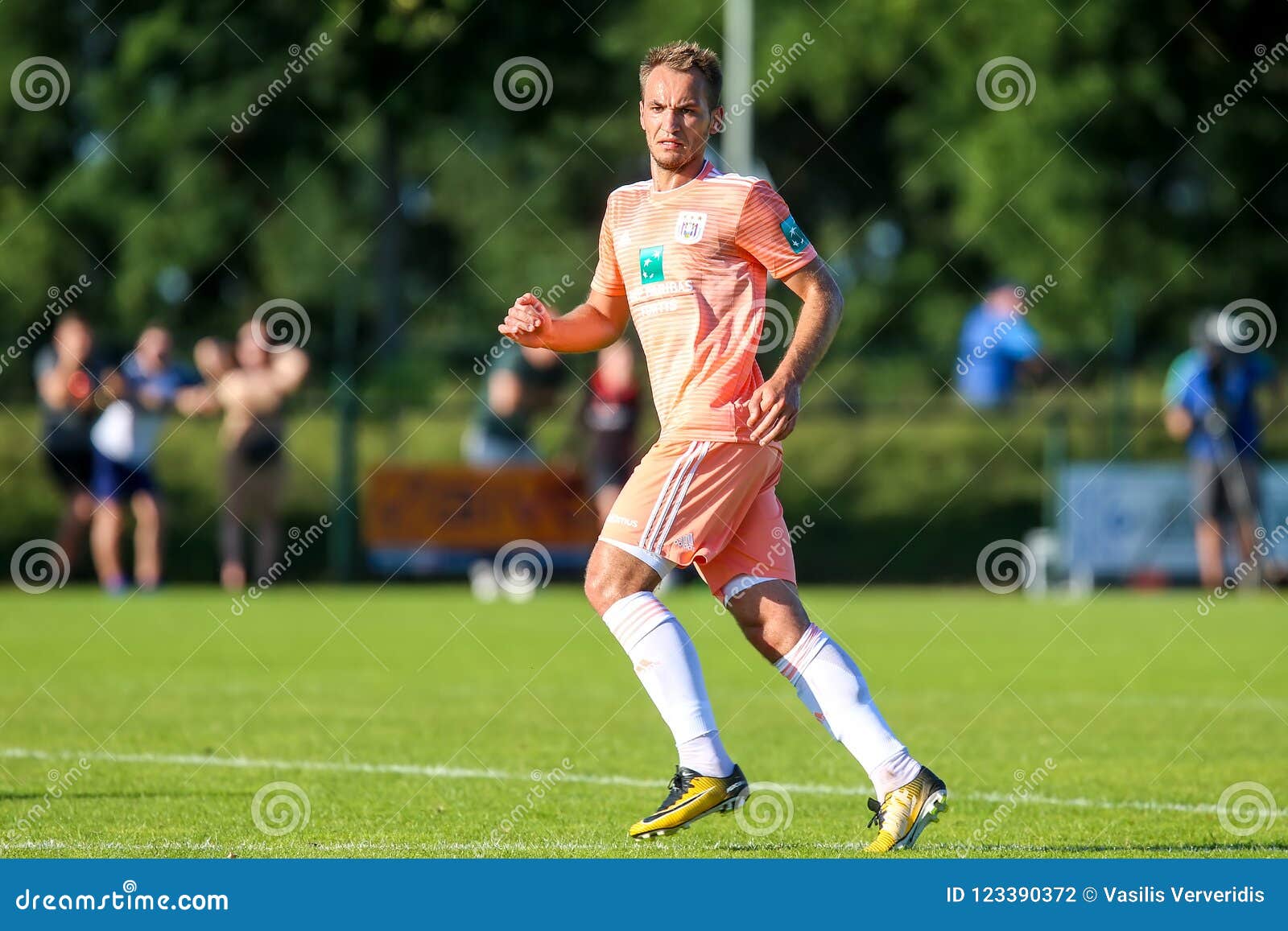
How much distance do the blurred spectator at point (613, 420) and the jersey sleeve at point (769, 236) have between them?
12700 mm

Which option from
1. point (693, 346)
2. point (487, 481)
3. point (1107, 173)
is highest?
point (1107, 173)

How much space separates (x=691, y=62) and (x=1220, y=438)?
14557mm

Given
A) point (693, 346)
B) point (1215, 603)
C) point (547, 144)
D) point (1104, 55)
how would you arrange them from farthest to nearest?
point (547, 144), point (1104, 55), point (1215, 603), point (693, 346)

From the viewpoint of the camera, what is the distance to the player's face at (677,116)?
5562 mm

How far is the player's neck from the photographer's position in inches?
223

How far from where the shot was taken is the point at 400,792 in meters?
6.88

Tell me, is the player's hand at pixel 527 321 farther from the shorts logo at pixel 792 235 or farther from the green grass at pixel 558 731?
the green grass at pixel 558 731

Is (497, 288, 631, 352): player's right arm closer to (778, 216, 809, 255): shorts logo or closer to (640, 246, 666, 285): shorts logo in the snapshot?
(640, 246, 666, 285): shorts logo

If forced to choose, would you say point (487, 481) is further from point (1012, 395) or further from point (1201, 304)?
point (1201, 304)

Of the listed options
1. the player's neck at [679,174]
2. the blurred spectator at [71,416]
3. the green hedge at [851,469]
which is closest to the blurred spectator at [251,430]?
the blurred spectator at [71,416]

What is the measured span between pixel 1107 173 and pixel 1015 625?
1609 cm

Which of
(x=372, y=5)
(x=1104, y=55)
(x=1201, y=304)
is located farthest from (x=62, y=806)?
(x=1201, y=304)

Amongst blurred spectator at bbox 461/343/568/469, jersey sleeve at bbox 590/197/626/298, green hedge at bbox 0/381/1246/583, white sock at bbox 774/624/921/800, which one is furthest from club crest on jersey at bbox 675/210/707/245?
green hedge at bbox 0/381/1246/583

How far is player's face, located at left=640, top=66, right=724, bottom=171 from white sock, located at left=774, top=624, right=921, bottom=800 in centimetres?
148
